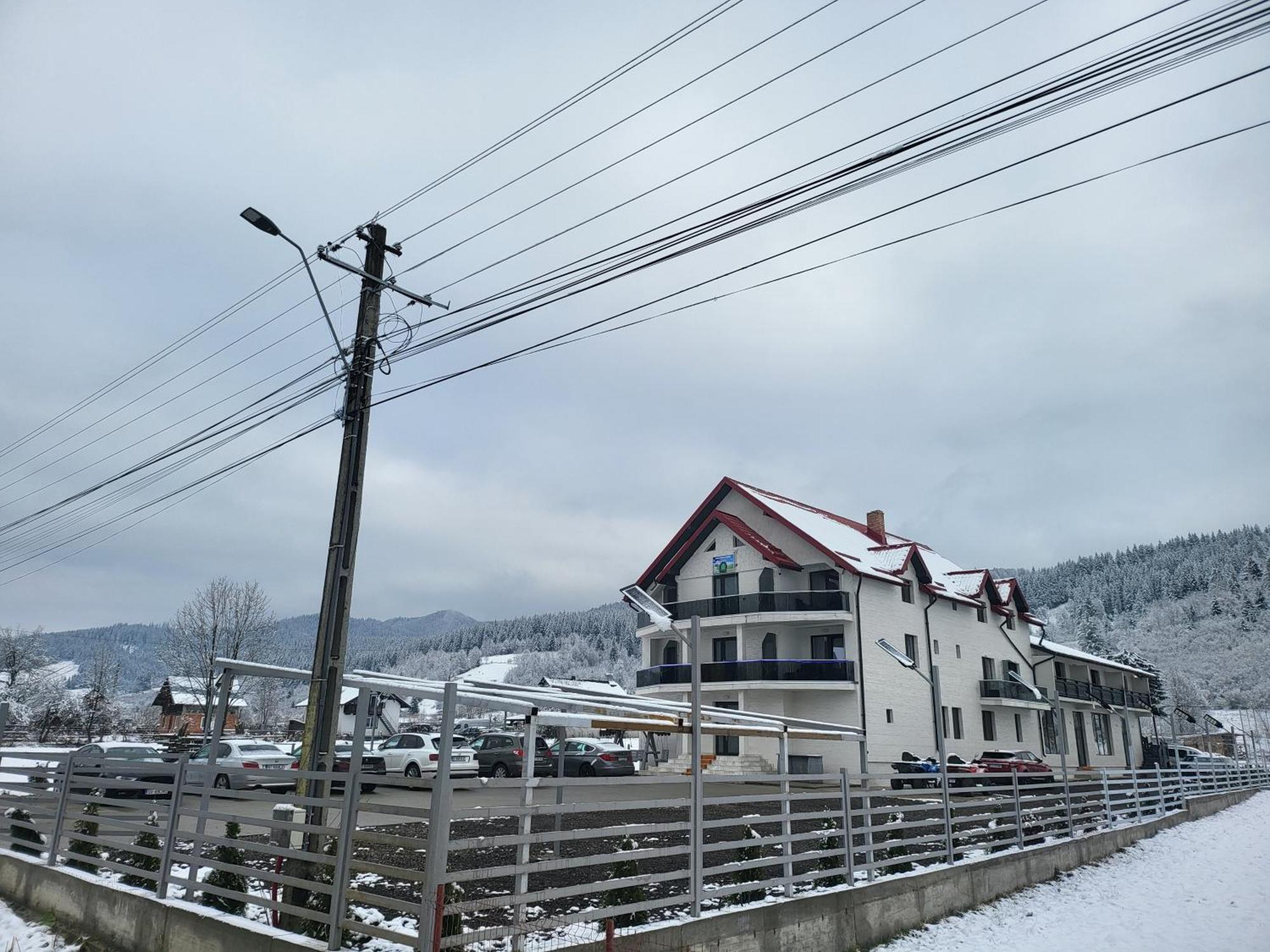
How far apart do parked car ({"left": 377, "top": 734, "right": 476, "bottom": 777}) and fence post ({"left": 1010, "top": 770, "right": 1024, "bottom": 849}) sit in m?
15.8

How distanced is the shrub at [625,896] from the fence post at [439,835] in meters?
1.96

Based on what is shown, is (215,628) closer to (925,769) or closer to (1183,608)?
(925,769)

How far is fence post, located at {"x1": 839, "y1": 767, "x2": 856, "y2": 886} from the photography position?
984 centimetres

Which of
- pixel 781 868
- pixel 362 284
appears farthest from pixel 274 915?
pixel 362 284

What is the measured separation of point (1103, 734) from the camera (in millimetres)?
50750

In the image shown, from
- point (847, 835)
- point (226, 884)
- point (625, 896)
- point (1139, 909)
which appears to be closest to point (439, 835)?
point (625, 896)

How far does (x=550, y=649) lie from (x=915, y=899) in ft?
542

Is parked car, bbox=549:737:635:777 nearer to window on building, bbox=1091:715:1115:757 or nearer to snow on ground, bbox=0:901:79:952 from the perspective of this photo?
snow on ground, bbox=0:901:79:952

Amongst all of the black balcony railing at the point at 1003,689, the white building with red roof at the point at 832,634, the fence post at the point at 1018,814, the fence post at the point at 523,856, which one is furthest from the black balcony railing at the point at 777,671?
the fence post at the point at 523,856

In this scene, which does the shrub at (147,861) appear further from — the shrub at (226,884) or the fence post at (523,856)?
the fence post at (523,856)

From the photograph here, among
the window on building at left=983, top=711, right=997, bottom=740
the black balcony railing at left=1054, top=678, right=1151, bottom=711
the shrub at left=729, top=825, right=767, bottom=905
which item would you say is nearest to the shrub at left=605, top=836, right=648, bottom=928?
the shrub at left=729, top=825, right=767, bottom=905

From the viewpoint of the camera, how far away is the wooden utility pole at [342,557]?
8641 mm

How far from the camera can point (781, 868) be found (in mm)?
10781

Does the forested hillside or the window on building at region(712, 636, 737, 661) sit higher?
the forested hillside
